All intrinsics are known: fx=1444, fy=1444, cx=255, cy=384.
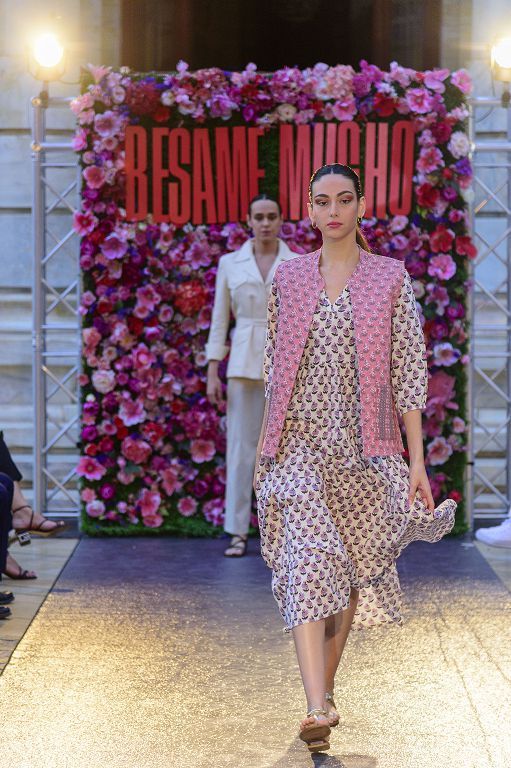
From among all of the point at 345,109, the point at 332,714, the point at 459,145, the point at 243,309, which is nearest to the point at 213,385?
the point at 243,309

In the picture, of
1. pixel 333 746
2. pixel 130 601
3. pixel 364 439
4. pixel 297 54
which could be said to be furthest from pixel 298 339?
pixel 297 54

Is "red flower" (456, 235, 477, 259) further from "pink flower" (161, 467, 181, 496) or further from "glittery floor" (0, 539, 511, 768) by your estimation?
"pink flower" (161, 467, 181, 496)

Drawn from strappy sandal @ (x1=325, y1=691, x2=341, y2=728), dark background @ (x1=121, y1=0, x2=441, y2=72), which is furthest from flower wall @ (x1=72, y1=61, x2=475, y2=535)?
strappy sandal @ (x1=325, y1=691, x2=341, y2=728)

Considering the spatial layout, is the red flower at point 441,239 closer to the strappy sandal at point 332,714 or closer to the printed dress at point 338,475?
the printed dress at point 338,475

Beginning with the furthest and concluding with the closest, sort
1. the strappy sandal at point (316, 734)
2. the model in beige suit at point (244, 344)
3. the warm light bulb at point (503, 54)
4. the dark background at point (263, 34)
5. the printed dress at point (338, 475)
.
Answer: the dark background at point (263, 34)
the warm light bulb at point (503, 54)
the model in beige suit at point (244, 344)
the printed dress at point (338, 475)
the strappy sandal at point (316, 734)

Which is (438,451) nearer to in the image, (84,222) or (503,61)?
(503,61)

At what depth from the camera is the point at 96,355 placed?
917cm

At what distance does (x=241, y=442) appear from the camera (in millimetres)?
8602

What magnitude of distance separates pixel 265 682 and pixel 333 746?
0.87 metres

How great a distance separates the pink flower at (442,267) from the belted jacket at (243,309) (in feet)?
3.42

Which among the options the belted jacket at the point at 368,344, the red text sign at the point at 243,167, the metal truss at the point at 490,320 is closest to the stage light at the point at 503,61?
the red text sign at the point at 243,167

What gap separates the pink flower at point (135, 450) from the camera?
916cm

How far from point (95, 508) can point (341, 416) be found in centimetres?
466

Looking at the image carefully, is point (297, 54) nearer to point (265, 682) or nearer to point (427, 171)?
point (427, 171)
